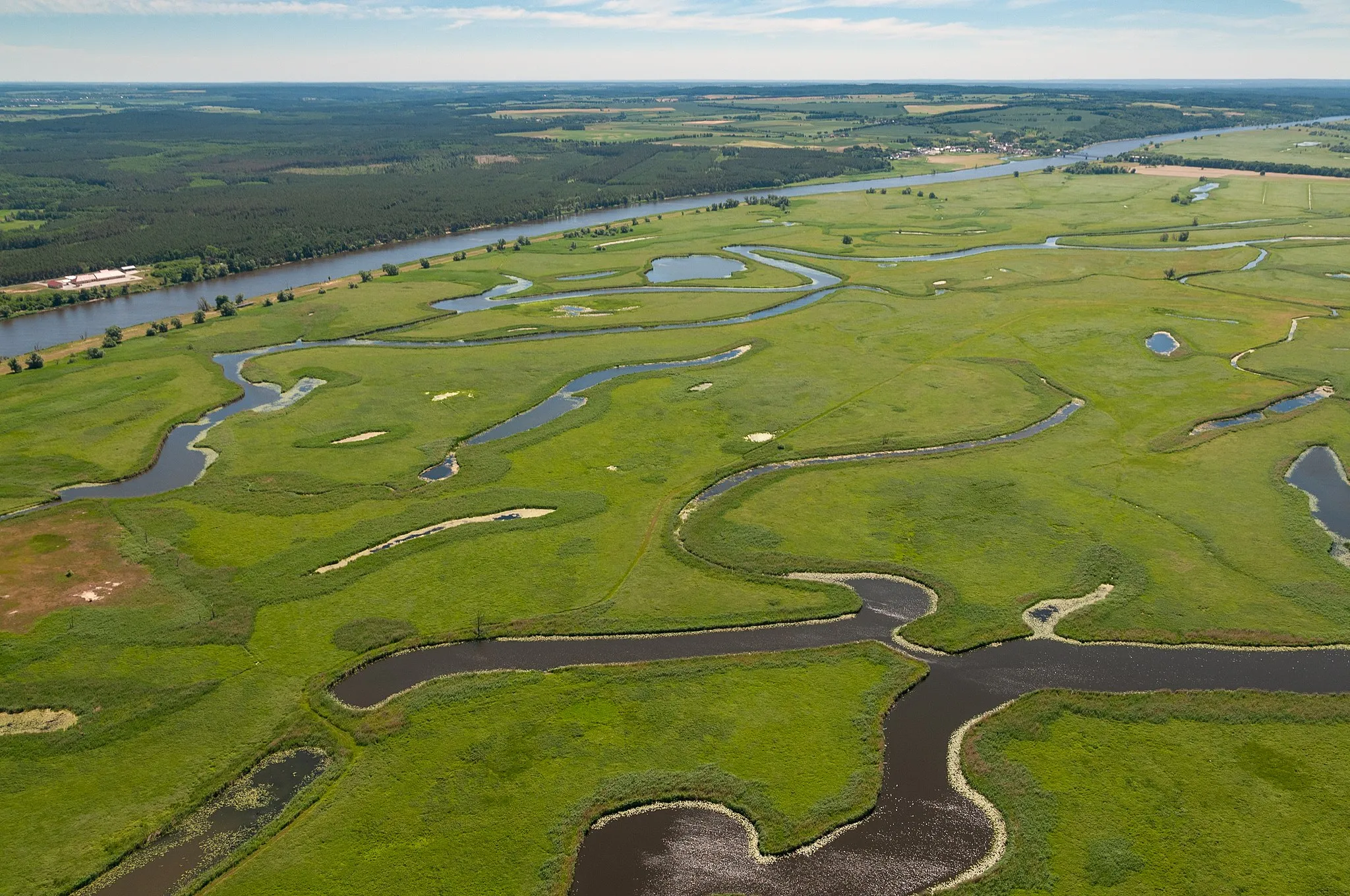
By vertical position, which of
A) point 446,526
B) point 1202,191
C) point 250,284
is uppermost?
point 1202,191

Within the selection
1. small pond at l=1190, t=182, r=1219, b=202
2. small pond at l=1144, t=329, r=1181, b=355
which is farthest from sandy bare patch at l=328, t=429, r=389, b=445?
small pond at l=1190, t=182, r=1219, b=202

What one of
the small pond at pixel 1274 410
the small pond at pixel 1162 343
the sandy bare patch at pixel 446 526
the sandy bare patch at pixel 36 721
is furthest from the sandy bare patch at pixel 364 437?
the small pond at pixel 1162 343

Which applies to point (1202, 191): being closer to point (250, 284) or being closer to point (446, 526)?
point (250, 284)

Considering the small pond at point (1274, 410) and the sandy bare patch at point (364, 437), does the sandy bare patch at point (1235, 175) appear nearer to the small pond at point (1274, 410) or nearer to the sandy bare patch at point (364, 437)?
the small pond at point (1274, 410)

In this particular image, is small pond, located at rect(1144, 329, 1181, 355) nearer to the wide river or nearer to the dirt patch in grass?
the dirt patch in grass

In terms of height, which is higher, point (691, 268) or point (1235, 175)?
point (1235, 175)

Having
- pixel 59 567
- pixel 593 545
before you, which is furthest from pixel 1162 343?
pixel 59 567

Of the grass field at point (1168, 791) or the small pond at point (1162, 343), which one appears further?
the small pond at point (1162, 343)
